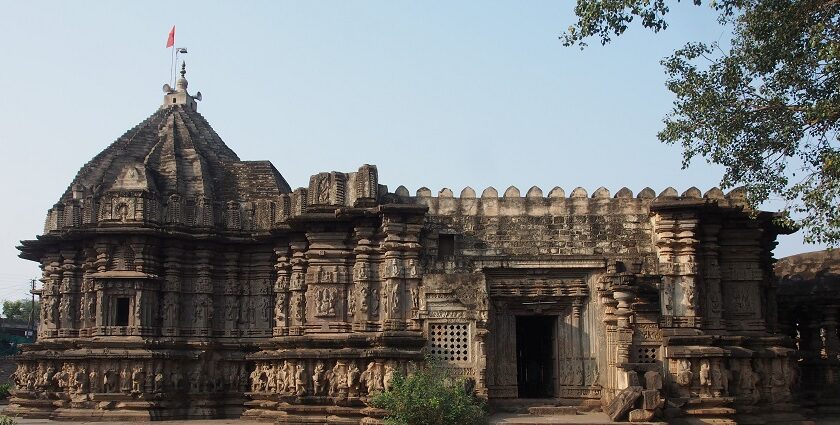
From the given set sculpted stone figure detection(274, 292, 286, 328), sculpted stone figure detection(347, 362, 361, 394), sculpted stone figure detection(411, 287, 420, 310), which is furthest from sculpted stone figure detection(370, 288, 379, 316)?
sculpted stone figure detection(274, 292, 286, 328)

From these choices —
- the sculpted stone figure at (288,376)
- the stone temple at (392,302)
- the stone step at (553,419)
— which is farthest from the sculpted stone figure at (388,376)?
the sculpted stone figure at (288,376)

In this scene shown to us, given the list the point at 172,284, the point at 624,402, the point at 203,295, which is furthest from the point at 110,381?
the point at 624,402

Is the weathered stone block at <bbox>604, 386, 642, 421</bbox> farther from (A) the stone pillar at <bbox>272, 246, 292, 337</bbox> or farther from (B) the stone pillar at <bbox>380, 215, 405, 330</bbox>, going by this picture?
(A) the stone pillar at <bbox>272, 246, 292, 337</bbox>

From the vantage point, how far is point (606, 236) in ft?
68.3

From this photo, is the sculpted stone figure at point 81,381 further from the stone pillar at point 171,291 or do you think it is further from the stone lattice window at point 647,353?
the stone lattice window at point 647,353

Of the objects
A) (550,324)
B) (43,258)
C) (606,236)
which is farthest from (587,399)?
(43,258)

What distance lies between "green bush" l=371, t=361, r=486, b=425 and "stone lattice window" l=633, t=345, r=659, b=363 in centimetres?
381

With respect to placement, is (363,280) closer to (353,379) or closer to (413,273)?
(413,273)

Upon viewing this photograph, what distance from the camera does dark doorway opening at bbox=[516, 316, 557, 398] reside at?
22359 millimetres

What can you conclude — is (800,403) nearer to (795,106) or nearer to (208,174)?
(795,106)

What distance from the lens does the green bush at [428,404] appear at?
17.3 m

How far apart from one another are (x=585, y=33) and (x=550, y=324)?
28.4ft

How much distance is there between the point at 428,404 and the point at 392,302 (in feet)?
11.8

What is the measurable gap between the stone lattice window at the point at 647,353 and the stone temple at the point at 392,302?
44mm
